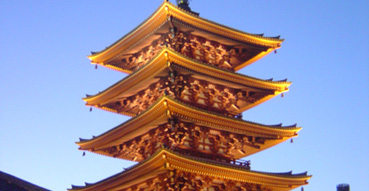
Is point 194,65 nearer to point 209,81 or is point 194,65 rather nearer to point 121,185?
point 209,81

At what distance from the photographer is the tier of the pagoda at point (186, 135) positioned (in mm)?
27469

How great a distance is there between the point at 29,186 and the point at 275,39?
60.5 ft

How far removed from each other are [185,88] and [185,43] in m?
3.34

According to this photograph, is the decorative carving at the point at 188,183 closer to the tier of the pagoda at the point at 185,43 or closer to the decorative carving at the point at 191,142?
the decorative carving at the point at 191,142

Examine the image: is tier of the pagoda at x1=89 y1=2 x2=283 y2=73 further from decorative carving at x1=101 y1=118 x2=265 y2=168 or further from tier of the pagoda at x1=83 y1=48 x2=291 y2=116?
decorative carving at x1=101 y1=118 x2=265 y2=168

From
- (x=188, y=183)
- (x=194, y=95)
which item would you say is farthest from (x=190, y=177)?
(x=194, y=95)

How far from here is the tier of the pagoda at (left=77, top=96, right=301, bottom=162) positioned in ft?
90.1

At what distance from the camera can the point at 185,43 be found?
31.4 metres

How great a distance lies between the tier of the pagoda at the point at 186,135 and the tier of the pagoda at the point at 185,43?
5.32m

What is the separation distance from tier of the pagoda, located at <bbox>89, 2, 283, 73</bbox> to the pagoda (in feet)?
0.22

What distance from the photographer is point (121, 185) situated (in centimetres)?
2881

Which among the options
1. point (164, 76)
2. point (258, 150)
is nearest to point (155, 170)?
point (164, 76)

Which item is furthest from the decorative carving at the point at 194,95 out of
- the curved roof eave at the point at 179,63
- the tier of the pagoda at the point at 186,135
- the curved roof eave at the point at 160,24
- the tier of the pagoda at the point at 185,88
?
the curved roof eave at the point at 160,24

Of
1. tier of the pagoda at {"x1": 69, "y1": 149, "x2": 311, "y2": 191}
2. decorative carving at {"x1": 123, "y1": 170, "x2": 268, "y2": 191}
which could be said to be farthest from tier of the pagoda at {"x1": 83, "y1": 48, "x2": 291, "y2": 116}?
decorative carving at {"x1": 123, "y1": 170, "x2": 268, "y2": 191}
